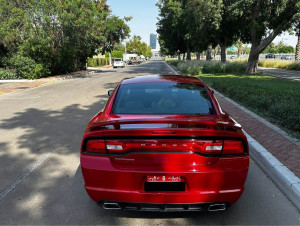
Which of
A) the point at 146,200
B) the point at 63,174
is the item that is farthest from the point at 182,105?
the point at 63,174

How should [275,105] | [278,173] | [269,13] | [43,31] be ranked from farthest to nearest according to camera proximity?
[43,31], [269,13], [275,105], [278,173]

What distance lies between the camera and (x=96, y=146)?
271 cm

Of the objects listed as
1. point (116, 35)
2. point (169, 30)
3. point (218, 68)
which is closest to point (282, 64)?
point (218, 68)

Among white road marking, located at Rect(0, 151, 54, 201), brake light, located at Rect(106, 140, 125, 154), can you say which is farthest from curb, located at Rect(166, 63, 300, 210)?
white road marking, located at Rect(0, 151, 54, 201)

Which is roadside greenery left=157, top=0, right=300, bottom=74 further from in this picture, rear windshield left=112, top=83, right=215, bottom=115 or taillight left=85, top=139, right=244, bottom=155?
taillight left=85, top=139, right=244, bottom=155

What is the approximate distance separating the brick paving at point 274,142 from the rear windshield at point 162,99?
185 cm

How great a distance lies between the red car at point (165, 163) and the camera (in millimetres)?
2570

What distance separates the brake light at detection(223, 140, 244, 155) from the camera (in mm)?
2650

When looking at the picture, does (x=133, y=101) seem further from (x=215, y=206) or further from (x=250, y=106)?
(x=250, y=106)

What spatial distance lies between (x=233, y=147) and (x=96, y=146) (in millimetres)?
1389

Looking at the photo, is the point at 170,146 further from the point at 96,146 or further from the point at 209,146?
the point at 96,146

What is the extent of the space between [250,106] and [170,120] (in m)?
7.04

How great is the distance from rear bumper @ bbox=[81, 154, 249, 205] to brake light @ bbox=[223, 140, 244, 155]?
81 millimetres

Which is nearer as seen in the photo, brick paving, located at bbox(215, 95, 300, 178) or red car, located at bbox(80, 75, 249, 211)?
red car, located at bbox(80, 75, 249, 211)
